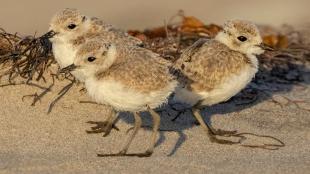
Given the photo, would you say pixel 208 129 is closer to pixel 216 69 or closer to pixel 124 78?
pixel 216 69

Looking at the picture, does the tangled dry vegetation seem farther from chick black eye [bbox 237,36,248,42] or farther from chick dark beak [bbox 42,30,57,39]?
chick black eye [bbox 237,36,248,42]

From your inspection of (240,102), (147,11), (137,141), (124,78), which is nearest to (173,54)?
(240,102)

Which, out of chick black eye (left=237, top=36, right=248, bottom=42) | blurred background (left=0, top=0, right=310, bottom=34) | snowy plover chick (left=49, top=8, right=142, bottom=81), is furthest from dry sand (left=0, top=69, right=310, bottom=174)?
blurred background (left=0, top=0, right=310, bottom=34)

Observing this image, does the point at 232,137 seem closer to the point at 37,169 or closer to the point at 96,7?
the point at 37,169

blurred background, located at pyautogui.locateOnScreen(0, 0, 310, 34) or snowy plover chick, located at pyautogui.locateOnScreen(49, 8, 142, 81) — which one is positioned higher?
snowy plover chick, located at pyautogui.locateOnScreen(49, 8, 142, 81)

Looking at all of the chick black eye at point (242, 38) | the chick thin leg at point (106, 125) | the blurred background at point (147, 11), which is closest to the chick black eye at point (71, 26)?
the chick thin leg at point (106, 125)

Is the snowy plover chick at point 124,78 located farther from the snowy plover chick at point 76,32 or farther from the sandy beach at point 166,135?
the snowy plover chick at point 76,32

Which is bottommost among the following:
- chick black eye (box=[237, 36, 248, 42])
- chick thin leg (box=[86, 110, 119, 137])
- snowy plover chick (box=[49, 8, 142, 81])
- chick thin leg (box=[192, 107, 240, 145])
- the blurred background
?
the blurred background
